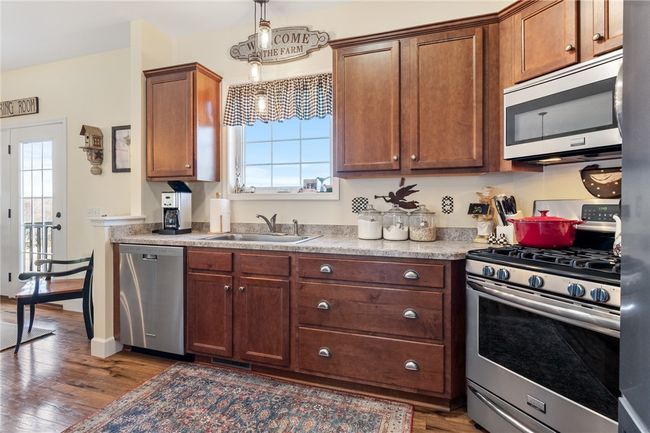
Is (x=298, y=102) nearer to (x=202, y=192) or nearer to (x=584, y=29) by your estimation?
(x=202, y=192)

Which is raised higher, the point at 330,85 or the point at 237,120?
the point at 330,85

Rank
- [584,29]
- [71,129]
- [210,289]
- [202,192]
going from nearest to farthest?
[584,29] → [210,289] → [202,192] → [71,129]

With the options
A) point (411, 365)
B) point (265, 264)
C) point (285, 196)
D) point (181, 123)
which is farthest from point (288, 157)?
point (411, 365)

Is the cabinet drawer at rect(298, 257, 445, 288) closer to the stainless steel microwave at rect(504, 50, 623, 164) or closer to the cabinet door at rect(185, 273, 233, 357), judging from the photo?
the cabinet door at rect(185, 273, 233, 357)

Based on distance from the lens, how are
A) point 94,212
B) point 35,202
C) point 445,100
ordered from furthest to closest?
point 35,202
point 94,212
point 445,100

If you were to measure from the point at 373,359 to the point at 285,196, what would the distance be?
1.50 meters

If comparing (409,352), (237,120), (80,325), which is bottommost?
(80,325)

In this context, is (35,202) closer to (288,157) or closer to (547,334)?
(288,157)

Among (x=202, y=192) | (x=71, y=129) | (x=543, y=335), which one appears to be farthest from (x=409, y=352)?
(x=71, y=129)

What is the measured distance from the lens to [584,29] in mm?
1771

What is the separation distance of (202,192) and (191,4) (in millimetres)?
1528

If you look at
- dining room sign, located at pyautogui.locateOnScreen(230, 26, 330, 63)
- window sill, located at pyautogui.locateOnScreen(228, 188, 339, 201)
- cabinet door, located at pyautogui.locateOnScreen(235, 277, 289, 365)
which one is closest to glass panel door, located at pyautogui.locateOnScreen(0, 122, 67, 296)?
window sill, located at pyautogui.locateOnScreen(228, 188, 339, 201)

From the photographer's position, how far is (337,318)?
216cm

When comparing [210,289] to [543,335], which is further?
[210,289]
